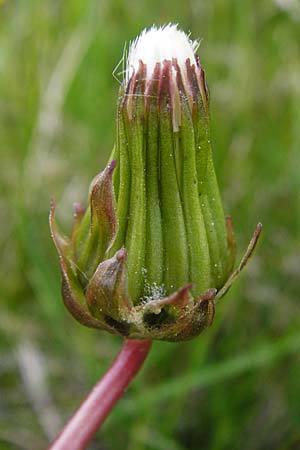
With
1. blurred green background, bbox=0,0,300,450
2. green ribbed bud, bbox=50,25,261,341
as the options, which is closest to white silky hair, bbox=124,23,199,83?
green ribbed bud, bbox=50,25,261,341

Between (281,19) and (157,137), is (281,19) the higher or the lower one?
the higher one

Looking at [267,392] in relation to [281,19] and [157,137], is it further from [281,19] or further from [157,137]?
Answer: [281,19]

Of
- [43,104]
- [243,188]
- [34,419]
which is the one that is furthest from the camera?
[43,104]

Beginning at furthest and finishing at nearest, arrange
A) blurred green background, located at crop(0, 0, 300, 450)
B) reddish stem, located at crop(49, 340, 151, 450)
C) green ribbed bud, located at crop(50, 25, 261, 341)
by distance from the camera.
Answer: blurred green background, located at crop(0, 0, 300, 450), reddish stem, located at crop(49, 340, 151, 450), green ribbed bud, located at crop(50, 25, 261, 341)

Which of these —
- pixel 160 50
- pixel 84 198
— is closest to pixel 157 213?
pixel 160 50

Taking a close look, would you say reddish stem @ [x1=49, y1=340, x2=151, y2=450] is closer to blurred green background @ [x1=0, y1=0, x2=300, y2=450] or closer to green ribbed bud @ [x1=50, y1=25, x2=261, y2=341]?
green ribbed bud @ [x1=50, y1=25, x2=261, y2=341]

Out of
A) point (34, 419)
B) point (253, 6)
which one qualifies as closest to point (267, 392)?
point (34, 419)

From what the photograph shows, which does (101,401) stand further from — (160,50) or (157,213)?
(160,50)

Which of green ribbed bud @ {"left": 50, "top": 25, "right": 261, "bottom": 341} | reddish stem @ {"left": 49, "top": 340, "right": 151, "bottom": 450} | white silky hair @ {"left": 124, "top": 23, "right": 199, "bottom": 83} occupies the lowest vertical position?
reddish stem @ {"left": 49, "top": 340, "right": 151, "bottom": 450}
